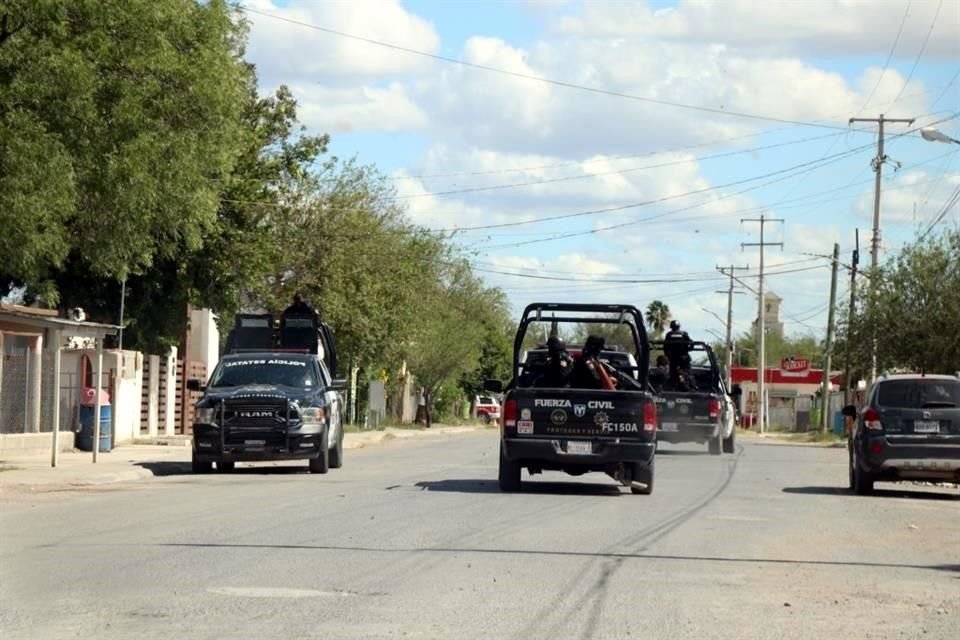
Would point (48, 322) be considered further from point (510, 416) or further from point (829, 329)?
point (829, 329)

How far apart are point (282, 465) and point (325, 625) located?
20.6 m

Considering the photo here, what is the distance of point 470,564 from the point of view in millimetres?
13305

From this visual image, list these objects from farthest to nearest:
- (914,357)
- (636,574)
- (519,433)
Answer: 1. (914,357)
2. (519,433)
3. (636,574)

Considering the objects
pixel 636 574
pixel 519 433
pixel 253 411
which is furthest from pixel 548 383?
pixel 636 574

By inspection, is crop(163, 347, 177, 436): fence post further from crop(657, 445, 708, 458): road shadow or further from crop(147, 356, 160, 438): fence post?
crop(657, 445, 708, 458): road shadow

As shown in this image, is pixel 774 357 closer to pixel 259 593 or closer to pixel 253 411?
pixel 253 411

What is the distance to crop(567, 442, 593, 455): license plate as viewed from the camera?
21.3m

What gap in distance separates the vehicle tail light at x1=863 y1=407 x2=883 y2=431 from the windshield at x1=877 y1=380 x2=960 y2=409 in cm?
18

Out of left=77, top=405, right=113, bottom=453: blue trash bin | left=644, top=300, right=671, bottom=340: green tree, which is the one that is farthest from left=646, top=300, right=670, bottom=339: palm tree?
left=77, top=405, right=113, bottom=453: blue trash bin

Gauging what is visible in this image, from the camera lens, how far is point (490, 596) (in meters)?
11.5

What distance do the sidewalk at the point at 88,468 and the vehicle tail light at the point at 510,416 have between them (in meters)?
6.32

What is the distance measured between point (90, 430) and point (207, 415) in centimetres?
851

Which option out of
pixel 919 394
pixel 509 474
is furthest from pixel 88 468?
pixel 919 394

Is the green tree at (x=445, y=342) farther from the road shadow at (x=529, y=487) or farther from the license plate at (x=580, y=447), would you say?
the license plate at (x=580, y=447)
